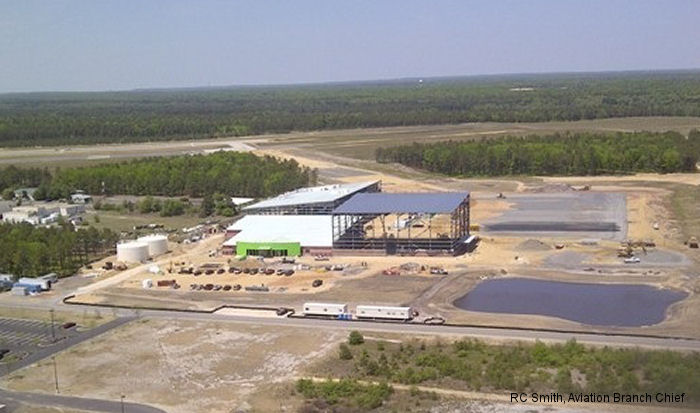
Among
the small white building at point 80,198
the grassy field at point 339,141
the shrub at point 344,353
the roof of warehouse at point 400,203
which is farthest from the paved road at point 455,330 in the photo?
the grassy field at point 339,141

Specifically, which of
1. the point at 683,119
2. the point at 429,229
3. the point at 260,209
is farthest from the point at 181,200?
the point at 683,119

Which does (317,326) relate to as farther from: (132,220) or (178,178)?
(178,178)

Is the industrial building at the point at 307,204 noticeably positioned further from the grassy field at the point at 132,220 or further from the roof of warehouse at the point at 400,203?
the grassy field at the point at 132,220

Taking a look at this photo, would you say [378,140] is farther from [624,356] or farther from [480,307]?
[624,356]

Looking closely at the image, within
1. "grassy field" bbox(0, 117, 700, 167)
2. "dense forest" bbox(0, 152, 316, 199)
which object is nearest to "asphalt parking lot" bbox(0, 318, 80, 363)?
"dense forest" bbox(0, 152, 316, 199)

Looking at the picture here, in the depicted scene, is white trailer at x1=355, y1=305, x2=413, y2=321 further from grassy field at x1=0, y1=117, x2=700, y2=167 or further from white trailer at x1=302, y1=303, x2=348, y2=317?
grassy field at x1=0, y1=117, x2=700, y2=167

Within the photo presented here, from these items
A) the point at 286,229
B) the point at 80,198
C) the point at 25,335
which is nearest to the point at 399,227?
the point at 286,229
